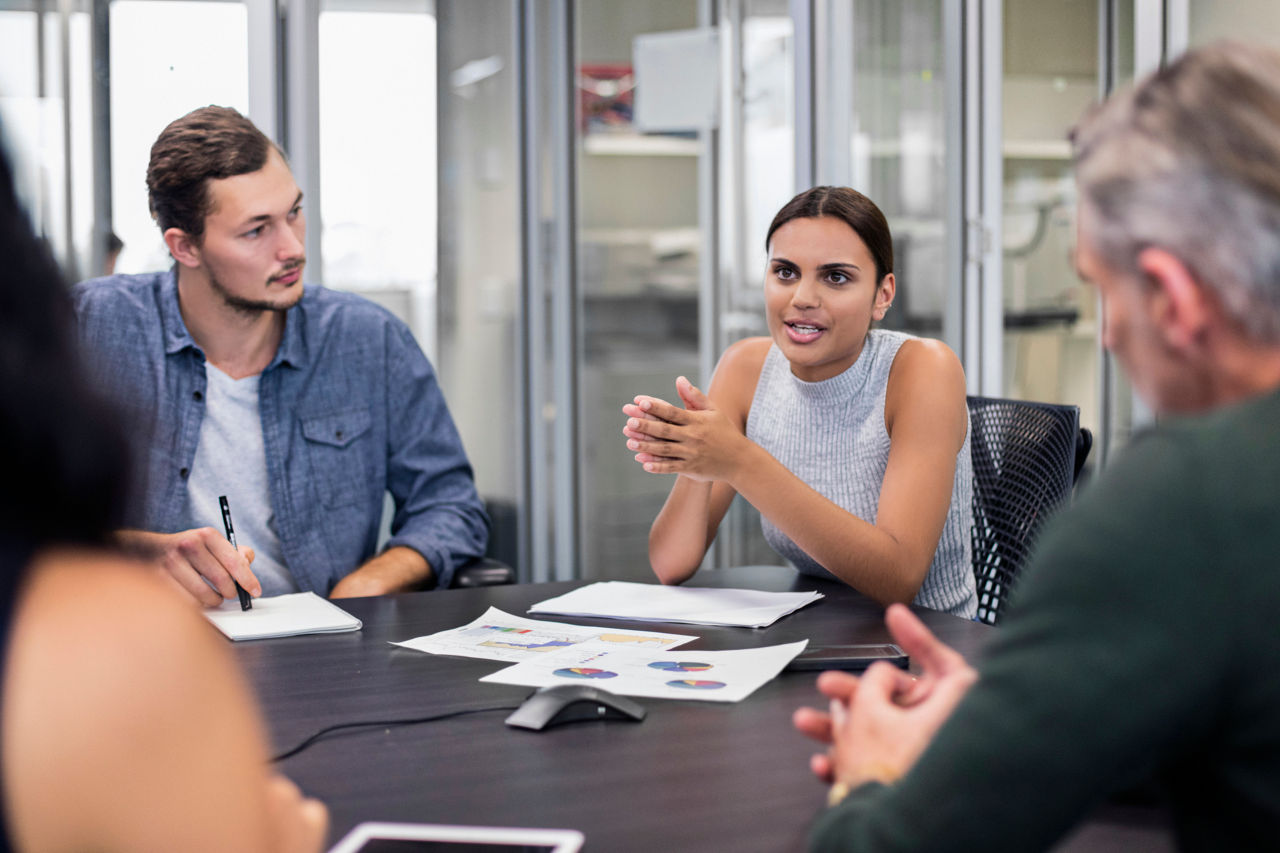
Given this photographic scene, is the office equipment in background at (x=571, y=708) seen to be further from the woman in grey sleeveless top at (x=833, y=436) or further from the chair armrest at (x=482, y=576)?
the chair armrest at (x=482, y=576)

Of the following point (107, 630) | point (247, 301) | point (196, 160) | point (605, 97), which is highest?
point (605, 97)

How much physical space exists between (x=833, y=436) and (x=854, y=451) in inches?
2.1

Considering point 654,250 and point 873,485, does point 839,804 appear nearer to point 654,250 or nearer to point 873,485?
point 873,485

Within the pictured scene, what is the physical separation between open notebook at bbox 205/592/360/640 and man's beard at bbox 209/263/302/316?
714 millimetres

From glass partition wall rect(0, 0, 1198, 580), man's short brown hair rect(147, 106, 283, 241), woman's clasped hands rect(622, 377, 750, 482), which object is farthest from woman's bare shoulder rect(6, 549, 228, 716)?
glass partition wall rect(0, 0, 1198, 580)

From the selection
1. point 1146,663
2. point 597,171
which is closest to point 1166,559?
point 1146,663

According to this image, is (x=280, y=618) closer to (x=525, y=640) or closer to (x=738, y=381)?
(x=525, y=640)

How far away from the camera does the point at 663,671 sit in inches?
50.2

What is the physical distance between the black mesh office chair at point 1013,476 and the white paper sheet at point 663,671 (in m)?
0.68

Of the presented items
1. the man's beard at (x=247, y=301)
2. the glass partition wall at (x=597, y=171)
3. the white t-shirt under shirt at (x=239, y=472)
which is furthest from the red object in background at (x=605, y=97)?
the white t-shirt under shirt at (x=239, y=472)

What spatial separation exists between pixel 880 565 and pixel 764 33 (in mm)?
2830

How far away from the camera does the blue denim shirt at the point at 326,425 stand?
2.13 meters

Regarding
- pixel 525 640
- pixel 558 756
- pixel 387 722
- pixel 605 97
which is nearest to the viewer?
pixel 558 756

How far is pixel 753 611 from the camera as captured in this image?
5.15 ft
